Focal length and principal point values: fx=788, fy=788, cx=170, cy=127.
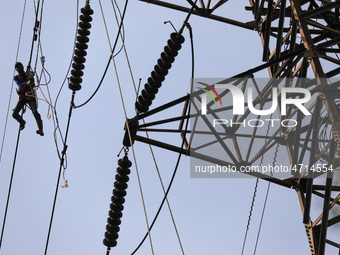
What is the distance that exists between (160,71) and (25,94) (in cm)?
398

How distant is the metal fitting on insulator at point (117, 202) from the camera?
14.7 m

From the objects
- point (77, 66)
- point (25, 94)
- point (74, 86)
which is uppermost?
point (77, 66)

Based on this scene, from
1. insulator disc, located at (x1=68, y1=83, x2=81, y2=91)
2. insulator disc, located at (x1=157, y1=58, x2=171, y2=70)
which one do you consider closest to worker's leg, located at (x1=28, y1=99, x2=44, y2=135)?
insulator disc, located at (x1=68, y1=83, x2=81, y2=91)

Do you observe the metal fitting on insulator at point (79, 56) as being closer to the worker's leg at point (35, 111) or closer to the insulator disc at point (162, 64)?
the worker's leg at point (35, 111)

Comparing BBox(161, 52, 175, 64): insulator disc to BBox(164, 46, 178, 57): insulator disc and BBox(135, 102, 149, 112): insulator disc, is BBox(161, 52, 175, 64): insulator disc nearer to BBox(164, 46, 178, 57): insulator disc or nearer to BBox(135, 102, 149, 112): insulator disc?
BBox(164, 46, 178, 57): insulator disc

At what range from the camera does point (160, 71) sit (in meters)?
14.3

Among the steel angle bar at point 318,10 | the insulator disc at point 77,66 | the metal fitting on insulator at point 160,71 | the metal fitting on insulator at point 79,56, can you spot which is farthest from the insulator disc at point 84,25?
the steel angle bar at point 318,10

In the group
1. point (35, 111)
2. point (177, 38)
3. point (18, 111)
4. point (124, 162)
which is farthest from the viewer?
point (18, 111)

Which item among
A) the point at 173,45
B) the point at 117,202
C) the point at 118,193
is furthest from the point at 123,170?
the point at 173,45

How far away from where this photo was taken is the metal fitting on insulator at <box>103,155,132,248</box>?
1469 cm

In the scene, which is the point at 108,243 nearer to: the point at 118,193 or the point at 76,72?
the point at 118,193

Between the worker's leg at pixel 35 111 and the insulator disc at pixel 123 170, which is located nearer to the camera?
the insulator disc at pixel 123 170

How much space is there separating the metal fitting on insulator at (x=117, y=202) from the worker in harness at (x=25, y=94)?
3.20 meters

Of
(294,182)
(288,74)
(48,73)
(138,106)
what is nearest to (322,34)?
(288,74)
